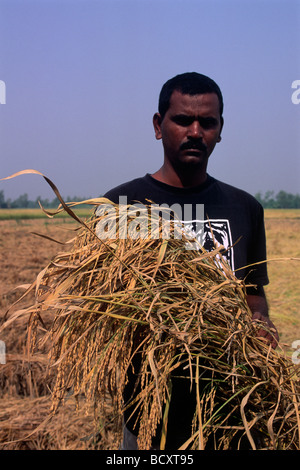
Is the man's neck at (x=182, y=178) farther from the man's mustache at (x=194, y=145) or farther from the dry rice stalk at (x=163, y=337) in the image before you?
the dry rice stalk at (x=163, y=337)

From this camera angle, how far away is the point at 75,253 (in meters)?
1.42

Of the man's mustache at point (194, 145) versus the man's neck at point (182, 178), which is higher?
the man's mustache at point (194, 145)

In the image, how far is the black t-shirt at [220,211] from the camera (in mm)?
2068

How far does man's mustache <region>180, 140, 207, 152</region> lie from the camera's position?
203 cm

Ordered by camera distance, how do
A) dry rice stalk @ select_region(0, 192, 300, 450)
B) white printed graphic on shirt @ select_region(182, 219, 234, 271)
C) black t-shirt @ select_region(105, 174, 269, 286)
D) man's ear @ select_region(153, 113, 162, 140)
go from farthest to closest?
1. man's ear @ select_region(153, 113, 162, 140)
2. black t-shirt @ select_region(105, 174, 269, 286)
3. white printed graphic on shirt @ select_region(182, 219, 234, 271)
4. dry rice stalk @ select_region(0, 192, 300, 450)

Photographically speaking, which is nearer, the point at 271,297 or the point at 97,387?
the point at 97,387

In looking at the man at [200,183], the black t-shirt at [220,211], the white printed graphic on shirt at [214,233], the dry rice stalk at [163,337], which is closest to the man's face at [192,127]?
the man at [200,183]

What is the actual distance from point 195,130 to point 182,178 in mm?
246

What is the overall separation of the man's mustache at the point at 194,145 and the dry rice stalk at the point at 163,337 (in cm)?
74

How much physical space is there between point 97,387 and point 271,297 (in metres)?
Result: 7.87

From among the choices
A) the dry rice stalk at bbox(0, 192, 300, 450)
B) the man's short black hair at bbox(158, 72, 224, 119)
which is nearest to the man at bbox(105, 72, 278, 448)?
the man's short black hair at bbox(158, 72, 224, 119)

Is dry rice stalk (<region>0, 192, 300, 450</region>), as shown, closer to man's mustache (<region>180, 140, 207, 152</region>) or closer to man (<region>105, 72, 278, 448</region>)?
man (<region>105, 72, 278, 448</region>)
